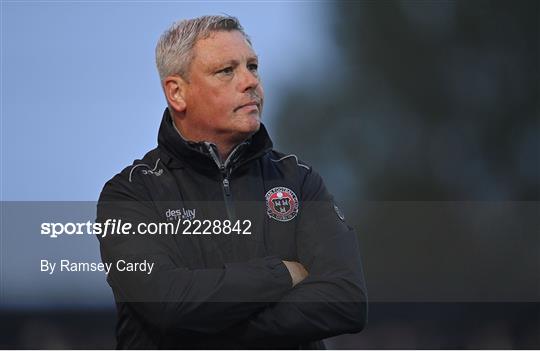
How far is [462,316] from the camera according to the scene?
464 centimetres

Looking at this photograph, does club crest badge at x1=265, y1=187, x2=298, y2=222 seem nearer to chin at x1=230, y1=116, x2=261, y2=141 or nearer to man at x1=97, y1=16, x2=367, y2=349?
man at x1=97, y1=16, x2=367, y2=349

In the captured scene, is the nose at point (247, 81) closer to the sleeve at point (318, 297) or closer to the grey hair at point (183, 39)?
the grey hair at point (183, 39)

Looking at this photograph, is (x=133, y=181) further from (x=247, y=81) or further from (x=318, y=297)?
(x=318, y=297)

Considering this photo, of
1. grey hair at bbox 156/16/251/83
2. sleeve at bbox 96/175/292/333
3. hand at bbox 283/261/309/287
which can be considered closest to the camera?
sleeve at bbox 96/175/292/333

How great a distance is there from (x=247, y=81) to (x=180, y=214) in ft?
1.85

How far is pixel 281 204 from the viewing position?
410cm

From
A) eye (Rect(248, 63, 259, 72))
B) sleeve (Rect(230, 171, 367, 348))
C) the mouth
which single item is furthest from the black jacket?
eye (Rect(248, 63, 259, 72))

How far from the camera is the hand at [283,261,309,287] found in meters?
3.94

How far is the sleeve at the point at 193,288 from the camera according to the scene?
3811 millimetres

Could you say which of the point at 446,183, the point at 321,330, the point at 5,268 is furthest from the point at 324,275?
the point at 5,268

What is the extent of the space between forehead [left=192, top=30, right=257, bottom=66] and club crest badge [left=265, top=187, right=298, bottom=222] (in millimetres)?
531

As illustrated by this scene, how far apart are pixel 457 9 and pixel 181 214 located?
60.8 inches

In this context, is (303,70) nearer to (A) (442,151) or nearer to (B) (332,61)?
(B) (332,61)

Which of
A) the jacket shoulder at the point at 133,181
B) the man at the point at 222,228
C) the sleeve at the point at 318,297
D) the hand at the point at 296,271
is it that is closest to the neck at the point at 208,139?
the man at the point at 222,228
